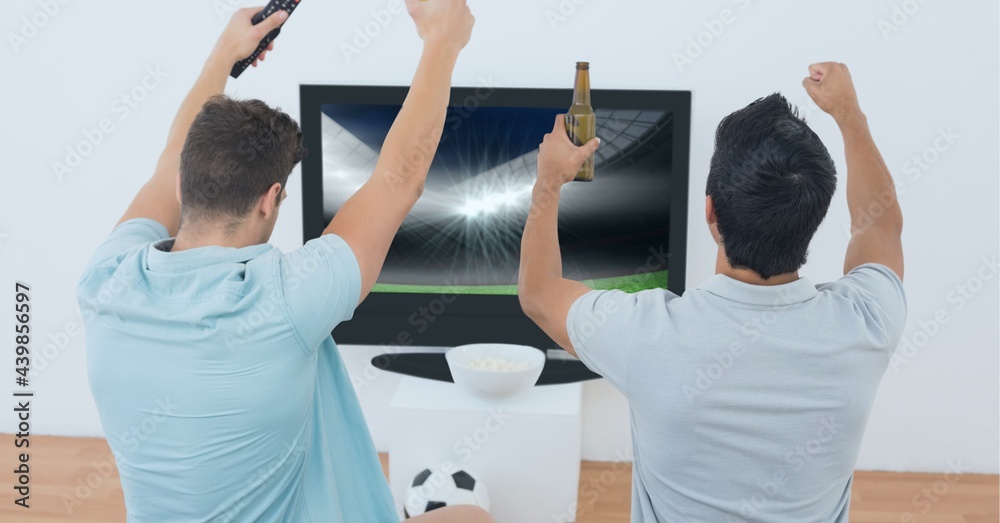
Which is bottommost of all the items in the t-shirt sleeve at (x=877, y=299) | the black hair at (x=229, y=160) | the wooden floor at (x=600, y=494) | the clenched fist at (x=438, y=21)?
the wooden floor at (x=600, y=494)

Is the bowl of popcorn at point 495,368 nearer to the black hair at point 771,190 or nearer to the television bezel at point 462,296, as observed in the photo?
the television bezel at point 462,296

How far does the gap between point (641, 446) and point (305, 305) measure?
0.56 meters

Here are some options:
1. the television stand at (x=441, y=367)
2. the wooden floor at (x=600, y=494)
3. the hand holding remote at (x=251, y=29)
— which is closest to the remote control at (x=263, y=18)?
the hand holding remote at (x=251, y=29)

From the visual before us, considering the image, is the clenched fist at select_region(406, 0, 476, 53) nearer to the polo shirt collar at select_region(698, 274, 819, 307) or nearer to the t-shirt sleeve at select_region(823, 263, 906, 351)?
the polo shirt collar at select_region(698, 274, 819, 307)

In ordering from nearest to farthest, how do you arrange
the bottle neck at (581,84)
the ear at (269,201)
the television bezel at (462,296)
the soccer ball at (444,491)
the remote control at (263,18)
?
the ear at (269,201) < the remote control at (263,18) < the bottle neck at (581,84) < the soccer ball at (444,491) < the television bezel at (462,296)

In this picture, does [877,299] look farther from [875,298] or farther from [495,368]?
[495,368]

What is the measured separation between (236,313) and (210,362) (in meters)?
0.08

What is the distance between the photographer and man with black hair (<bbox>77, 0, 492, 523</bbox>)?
1.28 m

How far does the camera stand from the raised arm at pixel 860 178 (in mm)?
1612

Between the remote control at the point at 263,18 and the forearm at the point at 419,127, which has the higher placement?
the remote control at the point at 263,18

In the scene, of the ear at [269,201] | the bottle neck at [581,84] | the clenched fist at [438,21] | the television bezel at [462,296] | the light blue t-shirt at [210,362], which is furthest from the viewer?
the television bezel at [462,296]

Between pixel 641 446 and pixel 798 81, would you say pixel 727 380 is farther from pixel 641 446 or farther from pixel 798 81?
pixel 798 81

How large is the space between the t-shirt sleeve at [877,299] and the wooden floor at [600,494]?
68.4 inches

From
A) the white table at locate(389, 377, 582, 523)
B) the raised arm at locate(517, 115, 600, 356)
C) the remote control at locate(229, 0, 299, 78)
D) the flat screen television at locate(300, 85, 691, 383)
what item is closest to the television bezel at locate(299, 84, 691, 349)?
the flat screen television at locate(300, 85, 691, 383)
